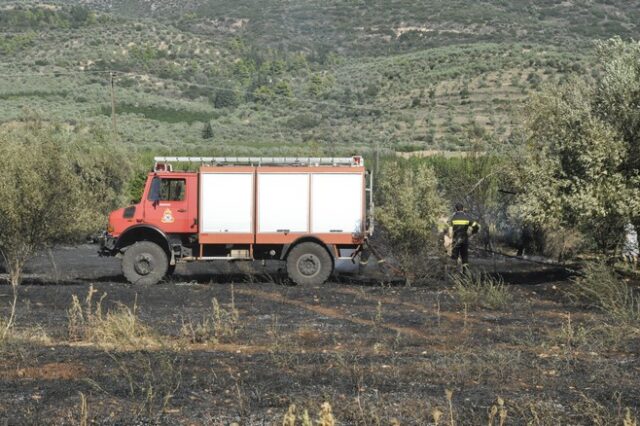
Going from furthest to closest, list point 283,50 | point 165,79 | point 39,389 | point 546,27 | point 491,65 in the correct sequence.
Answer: point 283,50, point 546,27, point 165,79, point 491,65, point 39,389

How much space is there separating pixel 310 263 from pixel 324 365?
31.2 ft

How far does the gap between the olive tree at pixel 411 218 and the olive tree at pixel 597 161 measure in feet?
7.63

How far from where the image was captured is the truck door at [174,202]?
1872 centimetres

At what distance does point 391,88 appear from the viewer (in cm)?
6181

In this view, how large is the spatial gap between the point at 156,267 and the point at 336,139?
33.8 m

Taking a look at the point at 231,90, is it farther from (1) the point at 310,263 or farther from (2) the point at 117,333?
(2) the point at 117,333

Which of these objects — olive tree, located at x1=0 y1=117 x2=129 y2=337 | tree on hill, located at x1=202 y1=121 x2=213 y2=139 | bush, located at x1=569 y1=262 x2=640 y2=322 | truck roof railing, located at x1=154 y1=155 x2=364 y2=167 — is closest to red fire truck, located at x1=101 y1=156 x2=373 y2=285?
truck roof railing, located at x1=154 y1=155 x2=364 y2=167

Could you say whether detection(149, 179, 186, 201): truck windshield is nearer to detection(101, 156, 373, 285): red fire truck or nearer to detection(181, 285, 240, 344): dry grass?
detection(101, 156, 373, 285): red fire truck

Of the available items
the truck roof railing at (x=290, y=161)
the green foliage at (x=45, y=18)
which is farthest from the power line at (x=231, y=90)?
the truck roof railing at (x=290, y=161)

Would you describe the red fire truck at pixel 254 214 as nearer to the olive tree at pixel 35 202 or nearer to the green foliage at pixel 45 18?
the olive tree at pixel 35 202

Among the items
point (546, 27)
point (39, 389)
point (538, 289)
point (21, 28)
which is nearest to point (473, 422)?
point (39, 389)

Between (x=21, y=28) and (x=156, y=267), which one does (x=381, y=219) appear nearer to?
(x=156, y=267)

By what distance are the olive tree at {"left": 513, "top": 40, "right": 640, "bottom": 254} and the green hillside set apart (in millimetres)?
11985

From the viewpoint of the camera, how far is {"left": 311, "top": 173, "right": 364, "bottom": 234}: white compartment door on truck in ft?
61.6
